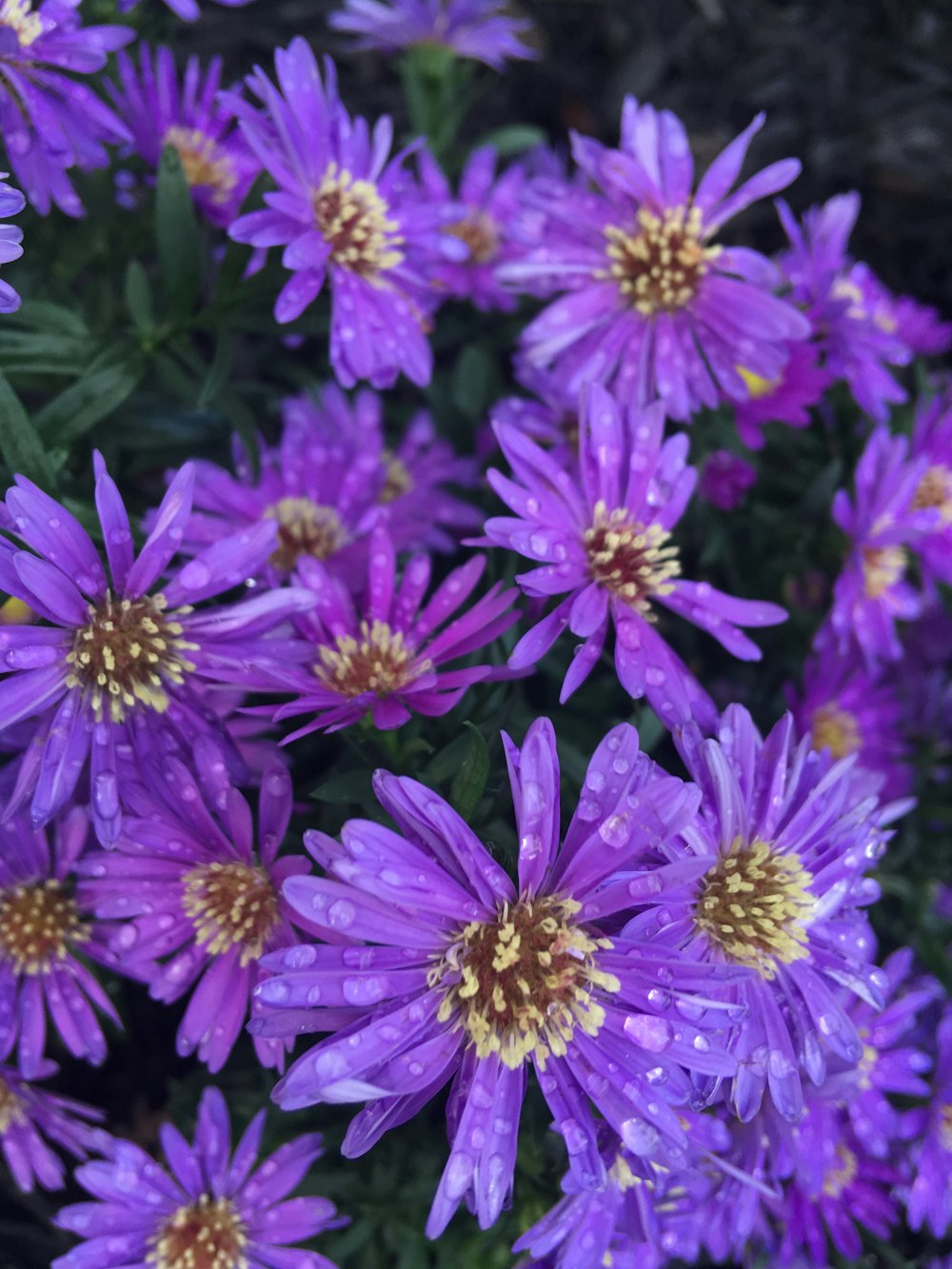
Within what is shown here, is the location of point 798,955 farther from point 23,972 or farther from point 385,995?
point 23,972

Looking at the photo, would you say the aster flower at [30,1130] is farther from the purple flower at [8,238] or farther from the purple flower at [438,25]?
the purple flower at [438,25]

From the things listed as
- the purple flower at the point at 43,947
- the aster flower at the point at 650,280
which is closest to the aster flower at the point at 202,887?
the purple flower at the point at 43,947

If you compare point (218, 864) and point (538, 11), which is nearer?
point (218, 864)

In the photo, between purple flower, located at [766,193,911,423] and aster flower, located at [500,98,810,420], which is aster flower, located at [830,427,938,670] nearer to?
purple flower, located at [766,193,911,423]

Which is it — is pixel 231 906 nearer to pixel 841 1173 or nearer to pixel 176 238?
pixel 176 238

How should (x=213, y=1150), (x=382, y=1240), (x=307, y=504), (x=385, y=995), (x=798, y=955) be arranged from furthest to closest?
1. (x=307, y=504)
2. (x=382, y=1240)
3. (x=213, y=1150)
4. (x=798, y=955)
5. (x=385, y=995)

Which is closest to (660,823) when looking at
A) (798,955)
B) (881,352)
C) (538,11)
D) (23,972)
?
(798,955)
